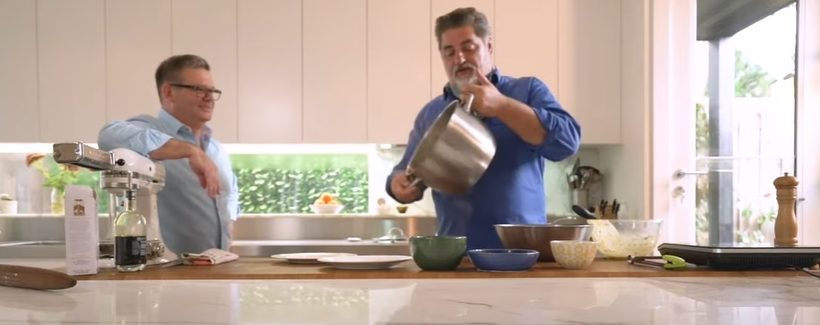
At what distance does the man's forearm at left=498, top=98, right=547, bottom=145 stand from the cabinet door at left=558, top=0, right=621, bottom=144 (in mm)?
1416

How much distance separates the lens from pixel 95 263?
1.35 m

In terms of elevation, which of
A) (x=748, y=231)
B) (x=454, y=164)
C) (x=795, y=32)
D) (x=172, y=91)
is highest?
(x=795, y=32)

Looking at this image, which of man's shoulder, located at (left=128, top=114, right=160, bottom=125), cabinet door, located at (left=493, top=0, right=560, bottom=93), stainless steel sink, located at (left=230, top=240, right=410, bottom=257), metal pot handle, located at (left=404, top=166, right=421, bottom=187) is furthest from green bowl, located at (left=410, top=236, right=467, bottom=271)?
cabinet door, located at (left=493, top=0, right=560, bottom=93)

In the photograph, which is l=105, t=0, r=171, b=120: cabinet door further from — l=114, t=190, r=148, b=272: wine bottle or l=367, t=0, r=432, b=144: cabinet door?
l=114, t=190, r=148, b=272: wine bottle

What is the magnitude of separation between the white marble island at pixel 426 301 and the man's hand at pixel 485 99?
57cm

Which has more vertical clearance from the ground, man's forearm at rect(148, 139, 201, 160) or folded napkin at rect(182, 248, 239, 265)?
man's forearm at rect(148, 139, 201, 160)

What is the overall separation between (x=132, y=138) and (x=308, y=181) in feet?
6.16

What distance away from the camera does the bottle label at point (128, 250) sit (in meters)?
1.38

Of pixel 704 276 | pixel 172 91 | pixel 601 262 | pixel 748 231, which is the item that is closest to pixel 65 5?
pixel 172 91

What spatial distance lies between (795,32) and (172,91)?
2.64 m

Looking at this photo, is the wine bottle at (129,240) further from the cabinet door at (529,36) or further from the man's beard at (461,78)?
the cabinet door at (529,36)

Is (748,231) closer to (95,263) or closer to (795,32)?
(795,32)

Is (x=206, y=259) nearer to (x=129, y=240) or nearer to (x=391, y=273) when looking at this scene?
(x=129, y=240)

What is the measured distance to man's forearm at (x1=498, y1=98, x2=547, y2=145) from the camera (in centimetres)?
179
